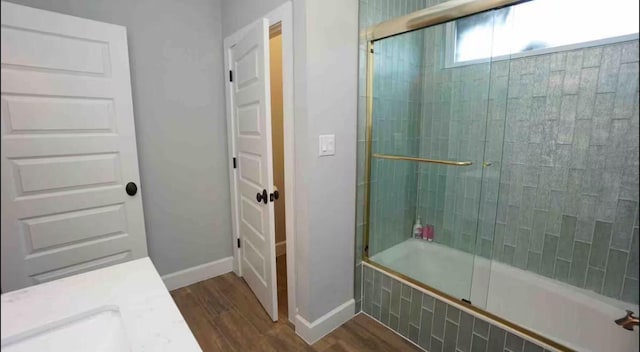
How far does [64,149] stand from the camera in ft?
2.24

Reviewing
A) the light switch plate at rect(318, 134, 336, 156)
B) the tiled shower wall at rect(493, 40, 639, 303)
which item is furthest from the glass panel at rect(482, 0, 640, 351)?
the light switch plate at rect(318, 134, 336, 156)

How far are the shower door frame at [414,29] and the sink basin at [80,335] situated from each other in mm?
1495

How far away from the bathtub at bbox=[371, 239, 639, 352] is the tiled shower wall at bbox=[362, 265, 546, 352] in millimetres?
101

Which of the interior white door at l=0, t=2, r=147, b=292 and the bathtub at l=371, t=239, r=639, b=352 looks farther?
the bathtub at l=371, t=239, r=639, b=352

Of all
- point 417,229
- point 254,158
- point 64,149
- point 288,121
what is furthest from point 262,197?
point 417,229

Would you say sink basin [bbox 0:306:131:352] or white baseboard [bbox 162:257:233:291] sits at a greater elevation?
sink basin [bbox 0:306:131:352]

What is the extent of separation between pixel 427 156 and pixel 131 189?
78.5 inches

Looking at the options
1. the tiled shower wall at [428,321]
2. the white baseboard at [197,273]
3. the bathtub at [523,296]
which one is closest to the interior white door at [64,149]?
the white baseboard at [197,273]

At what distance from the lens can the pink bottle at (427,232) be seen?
237 centimetres

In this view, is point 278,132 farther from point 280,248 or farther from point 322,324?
point 322,324

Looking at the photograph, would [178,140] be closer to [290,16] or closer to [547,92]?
[290,16]

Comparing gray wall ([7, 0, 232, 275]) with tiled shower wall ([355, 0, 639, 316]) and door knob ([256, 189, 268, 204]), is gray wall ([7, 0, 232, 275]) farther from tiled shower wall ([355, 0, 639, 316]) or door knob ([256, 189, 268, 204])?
tiled shower wall ([355, 0, 639, 316])

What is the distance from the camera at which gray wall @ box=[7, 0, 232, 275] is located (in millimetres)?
1866

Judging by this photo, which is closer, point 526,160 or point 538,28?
point 538,28
